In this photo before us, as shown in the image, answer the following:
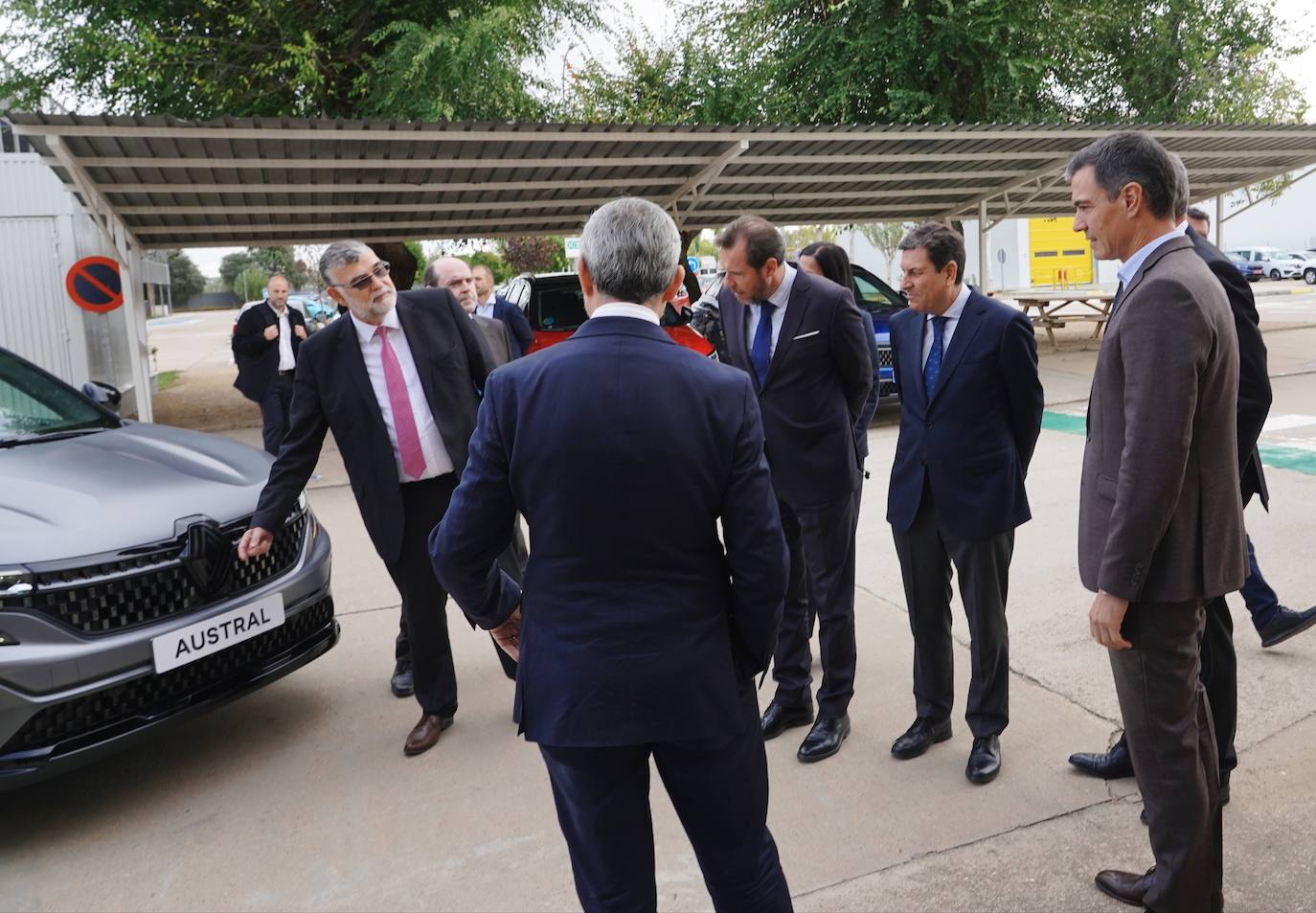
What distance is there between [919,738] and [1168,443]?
186cm

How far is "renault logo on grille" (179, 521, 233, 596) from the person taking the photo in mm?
3668

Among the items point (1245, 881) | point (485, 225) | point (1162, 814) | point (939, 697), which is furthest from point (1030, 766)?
point (485, 225)

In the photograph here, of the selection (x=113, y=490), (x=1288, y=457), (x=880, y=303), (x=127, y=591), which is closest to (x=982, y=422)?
(x=127, y=591)

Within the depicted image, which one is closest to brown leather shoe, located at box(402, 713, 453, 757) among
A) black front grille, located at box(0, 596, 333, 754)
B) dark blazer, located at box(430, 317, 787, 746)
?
black front grille, located at box(0, 596, 333, 754)

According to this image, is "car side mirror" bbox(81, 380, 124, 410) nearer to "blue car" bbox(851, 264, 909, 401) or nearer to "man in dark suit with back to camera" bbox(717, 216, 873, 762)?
"man in dark suit with back to camera" bbox(717, 216, 873, 762)

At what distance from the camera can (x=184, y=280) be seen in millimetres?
91938

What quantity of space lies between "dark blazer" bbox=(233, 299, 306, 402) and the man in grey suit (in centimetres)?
826

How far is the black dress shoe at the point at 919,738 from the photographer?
382 centimetres

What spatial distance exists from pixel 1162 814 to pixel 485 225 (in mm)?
13431

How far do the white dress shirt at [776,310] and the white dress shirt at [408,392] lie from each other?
124 centimetres

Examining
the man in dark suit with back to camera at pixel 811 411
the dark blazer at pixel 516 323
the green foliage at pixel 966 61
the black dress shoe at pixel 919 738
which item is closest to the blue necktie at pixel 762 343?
the man in dark suit with back to camera at pixel 811 411

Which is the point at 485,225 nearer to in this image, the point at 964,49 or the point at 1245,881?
the point at 964,49

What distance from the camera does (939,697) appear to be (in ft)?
12.7

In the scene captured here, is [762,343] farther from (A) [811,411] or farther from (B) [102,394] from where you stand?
(B) [102,394]
